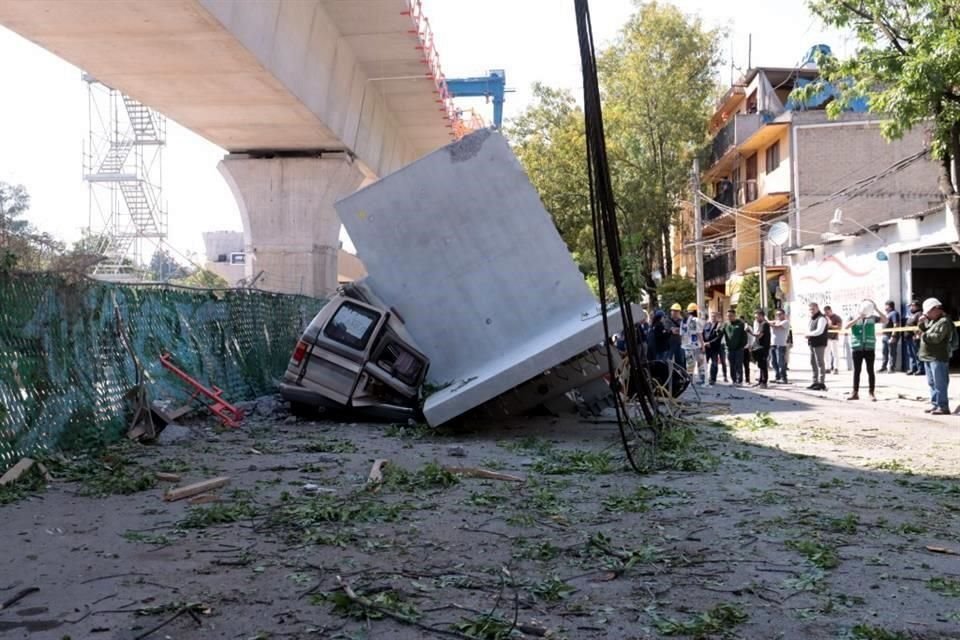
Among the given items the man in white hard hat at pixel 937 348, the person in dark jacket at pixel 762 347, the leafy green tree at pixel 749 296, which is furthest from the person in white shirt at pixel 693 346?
the leafy green tree at pixel 749 296

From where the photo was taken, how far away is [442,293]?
572 inches

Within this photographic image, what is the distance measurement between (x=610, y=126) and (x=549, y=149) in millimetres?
3435

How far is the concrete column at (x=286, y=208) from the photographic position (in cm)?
2264

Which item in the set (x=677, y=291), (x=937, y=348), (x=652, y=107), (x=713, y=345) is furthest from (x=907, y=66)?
(x=677, y=291)

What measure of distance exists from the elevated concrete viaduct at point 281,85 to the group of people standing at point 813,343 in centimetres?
762

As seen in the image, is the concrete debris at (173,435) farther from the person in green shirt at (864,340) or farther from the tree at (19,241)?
the person in green shirt at (864,340)

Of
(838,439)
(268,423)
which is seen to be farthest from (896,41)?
(268,423)

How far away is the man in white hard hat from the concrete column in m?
13.2

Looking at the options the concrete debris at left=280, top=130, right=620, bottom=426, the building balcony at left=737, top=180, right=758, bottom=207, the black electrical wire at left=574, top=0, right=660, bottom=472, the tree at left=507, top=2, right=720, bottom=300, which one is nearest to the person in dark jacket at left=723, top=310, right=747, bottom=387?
the concrete debris at left=280, top=130, right=620, bottom=426

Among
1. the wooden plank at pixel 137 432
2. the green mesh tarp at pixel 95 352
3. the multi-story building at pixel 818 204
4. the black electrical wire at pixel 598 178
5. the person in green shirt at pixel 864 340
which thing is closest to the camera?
the black electrical wire at pixel 598 178

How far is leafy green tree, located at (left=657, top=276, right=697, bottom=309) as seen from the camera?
150 ft

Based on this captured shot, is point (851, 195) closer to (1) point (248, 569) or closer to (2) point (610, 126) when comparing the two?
(2) point (610, 126)

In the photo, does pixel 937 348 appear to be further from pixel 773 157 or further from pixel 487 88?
pixel 487 88

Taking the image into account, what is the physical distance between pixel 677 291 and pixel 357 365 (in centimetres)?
3479
